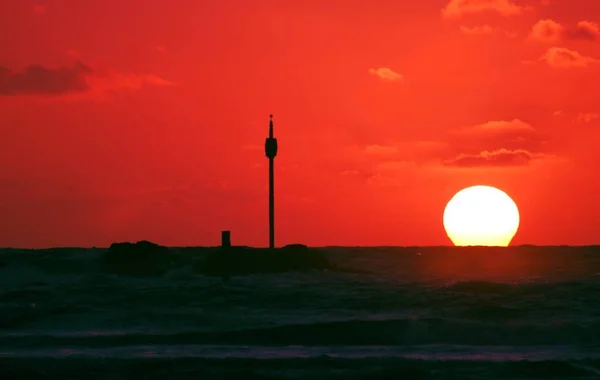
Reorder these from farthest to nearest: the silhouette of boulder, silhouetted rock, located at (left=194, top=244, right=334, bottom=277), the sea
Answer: the silhouette of boulder < silhouetted rock, located at (left=194, top=244, right=334, bottom=277) < the sea

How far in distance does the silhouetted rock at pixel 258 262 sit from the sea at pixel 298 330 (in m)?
1.92

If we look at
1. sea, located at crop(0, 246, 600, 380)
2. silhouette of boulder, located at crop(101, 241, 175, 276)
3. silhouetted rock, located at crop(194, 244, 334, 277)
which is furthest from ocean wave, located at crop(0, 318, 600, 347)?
silhouette of boulder, located at crop(101, 241, 175, 276)

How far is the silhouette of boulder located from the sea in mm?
4985

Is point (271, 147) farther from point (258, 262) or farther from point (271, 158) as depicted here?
point (258, 262)

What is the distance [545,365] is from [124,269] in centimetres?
3305

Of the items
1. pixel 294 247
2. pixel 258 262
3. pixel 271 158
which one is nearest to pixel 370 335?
pixel 258 262

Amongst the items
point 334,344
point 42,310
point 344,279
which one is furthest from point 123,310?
point 344,279

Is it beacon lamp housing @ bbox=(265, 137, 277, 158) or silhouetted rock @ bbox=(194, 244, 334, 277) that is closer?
silhouetted rock @ bbox=(194, 244, 334, 277)

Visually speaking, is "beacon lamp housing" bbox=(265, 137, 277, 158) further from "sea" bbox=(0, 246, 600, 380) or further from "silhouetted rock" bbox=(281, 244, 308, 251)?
"sea" bbox=(0, 246, 600, 380)

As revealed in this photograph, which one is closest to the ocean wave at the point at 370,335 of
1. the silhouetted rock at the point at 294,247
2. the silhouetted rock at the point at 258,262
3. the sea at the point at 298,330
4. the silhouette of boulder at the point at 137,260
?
the sea at the point at 298,330

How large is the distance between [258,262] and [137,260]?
23.5 feet

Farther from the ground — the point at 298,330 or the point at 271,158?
the point at 271,158

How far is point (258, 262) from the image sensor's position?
46.9 metres

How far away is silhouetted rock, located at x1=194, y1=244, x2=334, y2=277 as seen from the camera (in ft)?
153
